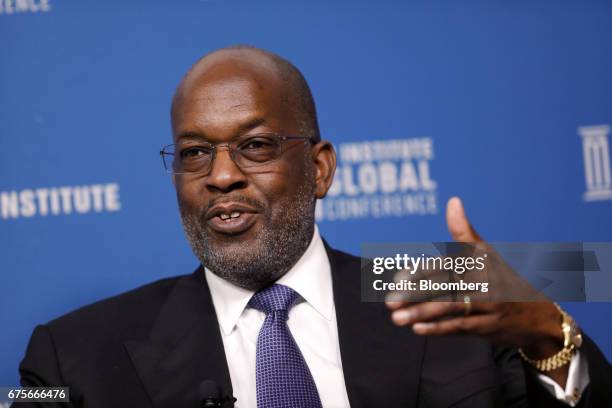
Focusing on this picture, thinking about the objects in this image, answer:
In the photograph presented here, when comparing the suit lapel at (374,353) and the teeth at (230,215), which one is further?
the teeth at (230,215)

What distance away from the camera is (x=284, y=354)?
1.75 m

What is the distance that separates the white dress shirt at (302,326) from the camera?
5.84 feet

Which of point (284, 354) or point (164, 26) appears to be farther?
point (164, 26)

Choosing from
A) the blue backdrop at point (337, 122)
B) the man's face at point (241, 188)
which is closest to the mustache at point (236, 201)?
the man's face at point (241, 188)

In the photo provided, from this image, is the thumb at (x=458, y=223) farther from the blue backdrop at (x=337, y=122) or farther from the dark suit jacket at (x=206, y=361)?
the blue backdrop at (x=337, y=122)

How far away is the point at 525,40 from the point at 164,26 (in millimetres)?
1274

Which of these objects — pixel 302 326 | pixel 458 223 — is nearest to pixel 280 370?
pixel 302 326

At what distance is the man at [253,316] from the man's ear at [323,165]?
1 cm

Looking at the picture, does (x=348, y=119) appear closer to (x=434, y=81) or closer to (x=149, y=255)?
(x=434, y=81)

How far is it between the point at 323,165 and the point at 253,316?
51cm

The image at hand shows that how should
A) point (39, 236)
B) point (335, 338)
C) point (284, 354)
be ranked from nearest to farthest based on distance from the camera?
point (284, 354), point (335, 338), point (39, 236)

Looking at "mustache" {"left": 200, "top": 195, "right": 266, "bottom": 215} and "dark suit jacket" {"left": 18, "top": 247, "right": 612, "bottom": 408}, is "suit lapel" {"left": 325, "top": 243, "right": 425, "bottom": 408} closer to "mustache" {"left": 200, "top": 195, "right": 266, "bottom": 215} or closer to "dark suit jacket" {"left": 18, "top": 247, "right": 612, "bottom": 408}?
"dark suit jacket" {"left": 18, "top": 247, "right": 612, "bottom": 408}

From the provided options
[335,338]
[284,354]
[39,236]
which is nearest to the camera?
[284,354]

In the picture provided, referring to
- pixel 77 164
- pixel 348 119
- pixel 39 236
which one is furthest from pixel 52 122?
pixel 348 119
